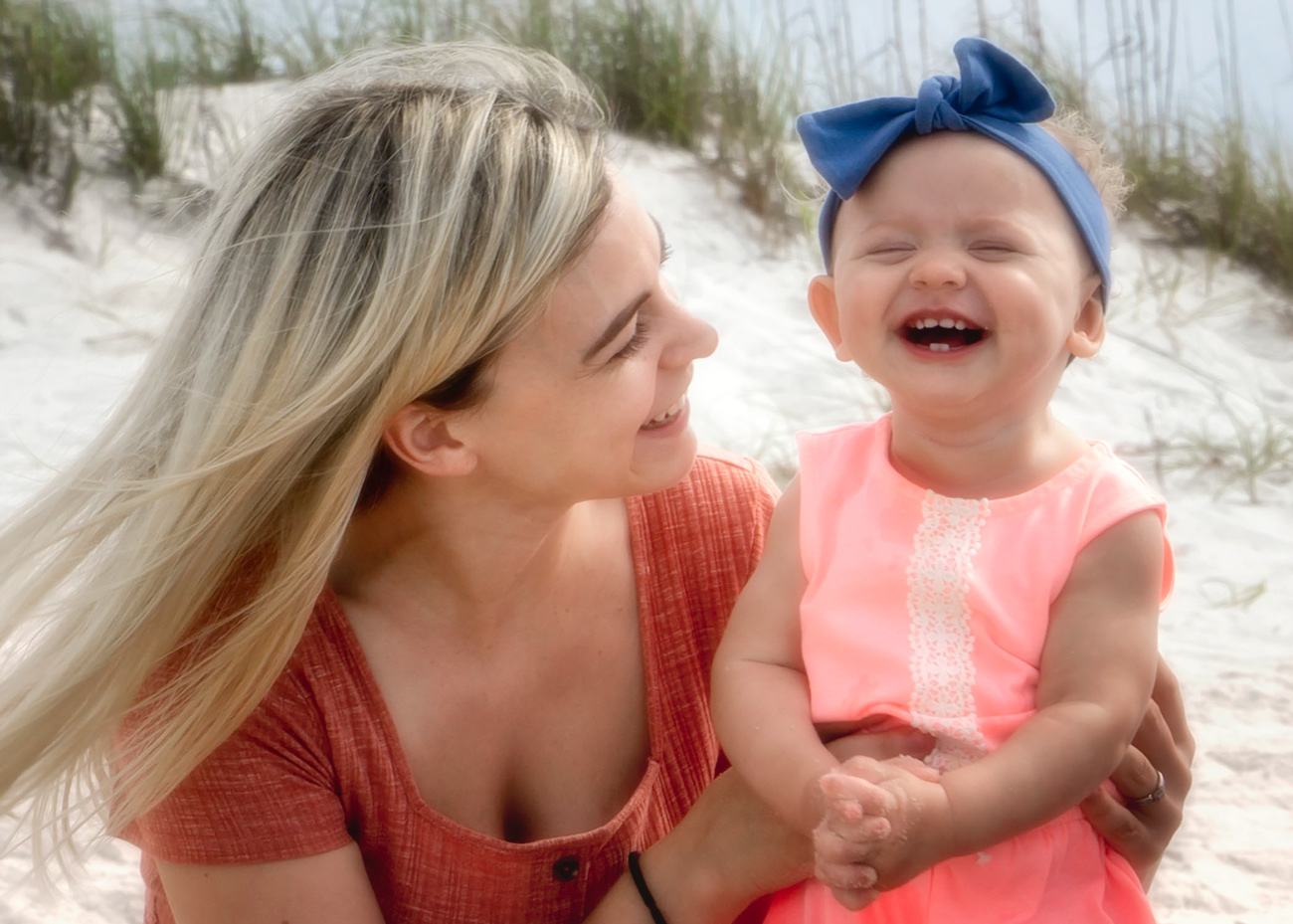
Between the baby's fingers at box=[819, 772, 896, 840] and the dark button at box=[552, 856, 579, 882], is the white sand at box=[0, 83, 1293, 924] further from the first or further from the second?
the baby's fingers at box=[819, 772, 896, 840]

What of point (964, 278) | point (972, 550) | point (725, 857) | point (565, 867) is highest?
point (964, 278)

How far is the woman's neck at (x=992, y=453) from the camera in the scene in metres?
1.76

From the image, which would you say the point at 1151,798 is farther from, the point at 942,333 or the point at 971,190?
the point at 971,190

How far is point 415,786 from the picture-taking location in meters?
1.91

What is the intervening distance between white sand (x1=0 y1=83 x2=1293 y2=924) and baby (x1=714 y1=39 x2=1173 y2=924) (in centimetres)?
142

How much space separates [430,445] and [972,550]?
73 centimetres

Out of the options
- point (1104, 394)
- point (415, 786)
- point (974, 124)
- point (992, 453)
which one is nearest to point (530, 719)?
point (415, 786)

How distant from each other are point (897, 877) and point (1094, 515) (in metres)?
0.51

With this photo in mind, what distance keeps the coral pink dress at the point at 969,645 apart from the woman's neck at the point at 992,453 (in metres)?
0.03

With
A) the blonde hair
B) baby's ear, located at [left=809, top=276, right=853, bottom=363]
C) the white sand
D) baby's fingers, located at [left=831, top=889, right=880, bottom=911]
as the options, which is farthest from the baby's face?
the white sand

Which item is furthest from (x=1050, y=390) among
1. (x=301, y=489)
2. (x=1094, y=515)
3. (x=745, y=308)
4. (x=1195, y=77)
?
(x=1195, y=77)

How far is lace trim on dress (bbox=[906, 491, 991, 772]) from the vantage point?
1.66m

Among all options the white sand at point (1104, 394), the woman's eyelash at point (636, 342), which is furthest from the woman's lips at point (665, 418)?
the white sand at point (1104, 394)

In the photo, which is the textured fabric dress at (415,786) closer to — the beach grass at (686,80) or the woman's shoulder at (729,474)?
the woman's shoulder at (729,474)
